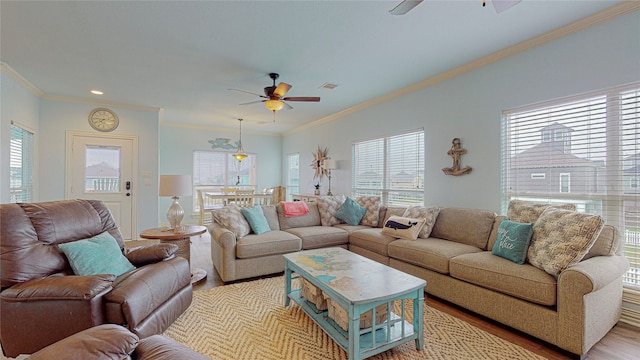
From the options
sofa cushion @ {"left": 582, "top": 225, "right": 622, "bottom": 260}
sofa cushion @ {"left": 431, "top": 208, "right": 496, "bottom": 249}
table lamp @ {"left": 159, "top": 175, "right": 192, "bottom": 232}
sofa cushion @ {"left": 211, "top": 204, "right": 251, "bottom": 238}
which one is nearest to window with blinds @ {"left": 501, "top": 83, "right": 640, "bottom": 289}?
sofa cushion @ {"left": 582, "top": 225, "right": 622, "bottom": 260}

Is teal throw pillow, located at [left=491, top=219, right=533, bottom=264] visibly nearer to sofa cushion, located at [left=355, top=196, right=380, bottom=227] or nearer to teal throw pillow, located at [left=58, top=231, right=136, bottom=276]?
sofa cushion, located at [left=355, top=196, right=380, bottom=227]

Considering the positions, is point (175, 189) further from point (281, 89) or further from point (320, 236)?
point (320, 236)

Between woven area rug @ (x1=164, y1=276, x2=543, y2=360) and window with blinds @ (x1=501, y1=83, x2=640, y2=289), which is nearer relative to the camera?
woven area rug @ (x1=164, y1=276, x2=543, y2=360)

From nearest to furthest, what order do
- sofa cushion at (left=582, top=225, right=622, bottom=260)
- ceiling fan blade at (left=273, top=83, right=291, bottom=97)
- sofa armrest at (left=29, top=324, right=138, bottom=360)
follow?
1. sofa armrest at (left=29, top=324, right=138, bottom=360)
2. sofa cushion at (left=582, top=225, right=622, bottom=260)
3. ceiling fan blade at (left=273, top=83, right=291, bottom=97)

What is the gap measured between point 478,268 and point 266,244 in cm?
221

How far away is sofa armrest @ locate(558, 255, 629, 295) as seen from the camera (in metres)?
1.81

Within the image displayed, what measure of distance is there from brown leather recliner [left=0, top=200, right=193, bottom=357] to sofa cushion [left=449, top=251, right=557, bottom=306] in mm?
2464

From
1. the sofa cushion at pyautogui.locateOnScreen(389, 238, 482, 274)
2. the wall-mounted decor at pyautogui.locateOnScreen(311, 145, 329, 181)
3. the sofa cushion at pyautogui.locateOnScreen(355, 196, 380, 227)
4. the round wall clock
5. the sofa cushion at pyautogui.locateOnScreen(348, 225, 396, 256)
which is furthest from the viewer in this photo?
the wall-mounted decor at pyautogui.locateOnScreen(311, 145, 329, 181)

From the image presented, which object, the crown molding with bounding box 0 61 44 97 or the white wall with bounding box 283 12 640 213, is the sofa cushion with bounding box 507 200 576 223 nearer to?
the white wall with bounding box 283 12 640 213

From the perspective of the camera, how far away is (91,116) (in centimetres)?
505

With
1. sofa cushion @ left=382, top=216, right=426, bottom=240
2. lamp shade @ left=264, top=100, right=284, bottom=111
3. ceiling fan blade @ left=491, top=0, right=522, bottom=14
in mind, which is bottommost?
sofa cushion @ left=382, top=216, right=426, bottom=240

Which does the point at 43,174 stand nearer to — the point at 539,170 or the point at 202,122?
the point at 202,122

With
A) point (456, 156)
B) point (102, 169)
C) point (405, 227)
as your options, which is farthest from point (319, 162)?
point (102, 169)

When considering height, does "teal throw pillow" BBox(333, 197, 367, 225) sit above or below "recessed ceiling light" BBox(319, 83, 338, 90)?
below
